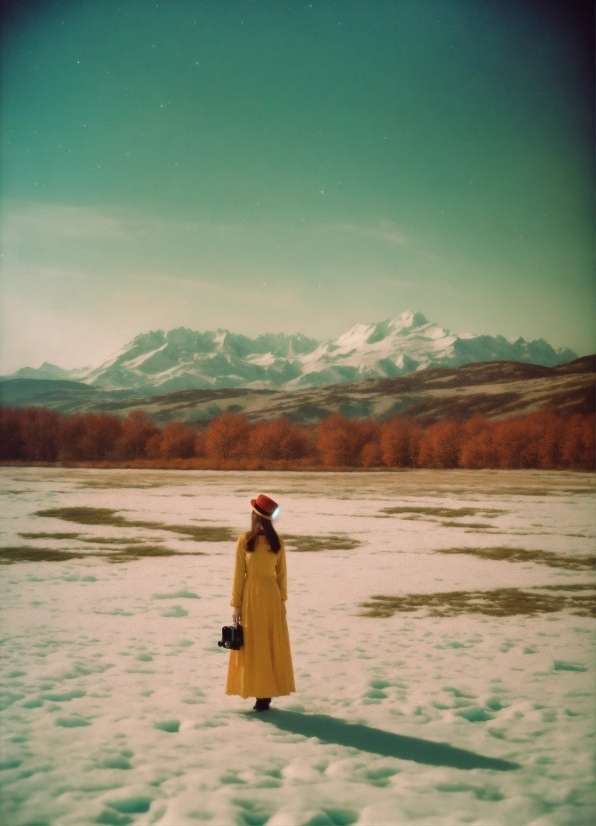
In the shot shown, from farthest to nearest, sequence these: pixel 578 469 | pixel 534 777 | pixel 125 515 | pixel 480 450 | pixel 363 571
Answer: pixel 480 450, pixel 578 469, pixel 125 515, pixel 363 571, pixel 534 777

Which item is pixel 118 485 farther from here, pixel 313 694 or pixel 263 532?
pixel 263 532

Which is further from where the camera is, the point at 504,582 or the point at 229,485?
the point at 229,485

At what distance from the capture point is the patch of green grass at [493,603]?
877cm

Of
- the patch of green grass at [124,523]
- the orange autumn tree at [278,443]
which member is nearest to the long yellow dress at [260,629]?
the patch of green grass at [124,523]

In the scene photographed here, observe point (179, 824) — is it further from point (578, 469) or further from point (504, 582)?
point (578, 469)

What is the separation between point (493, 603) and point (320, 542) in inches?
249

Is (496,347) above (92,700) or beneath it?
above

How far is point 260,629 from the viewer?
493cm

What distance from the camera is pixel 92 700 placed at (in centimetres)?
528

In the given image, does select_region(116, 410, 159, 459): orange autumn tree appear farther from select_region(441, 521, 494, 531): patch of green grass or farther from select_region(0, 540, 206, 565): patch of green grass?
select_region(0, 540, 206, 565): patch of green grass

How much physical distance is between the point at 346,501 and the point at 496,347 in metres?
129

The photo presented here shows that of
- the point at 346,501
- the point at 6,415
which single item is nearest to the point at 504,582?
the point at 346,501

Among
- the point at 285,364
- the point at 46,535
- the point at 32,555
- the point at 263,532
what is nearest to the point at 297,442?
the point at 46,535

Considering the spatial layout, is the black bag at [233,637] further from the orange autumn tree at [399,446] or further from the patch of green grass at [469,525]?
the orange autumn tree at [399,446]
